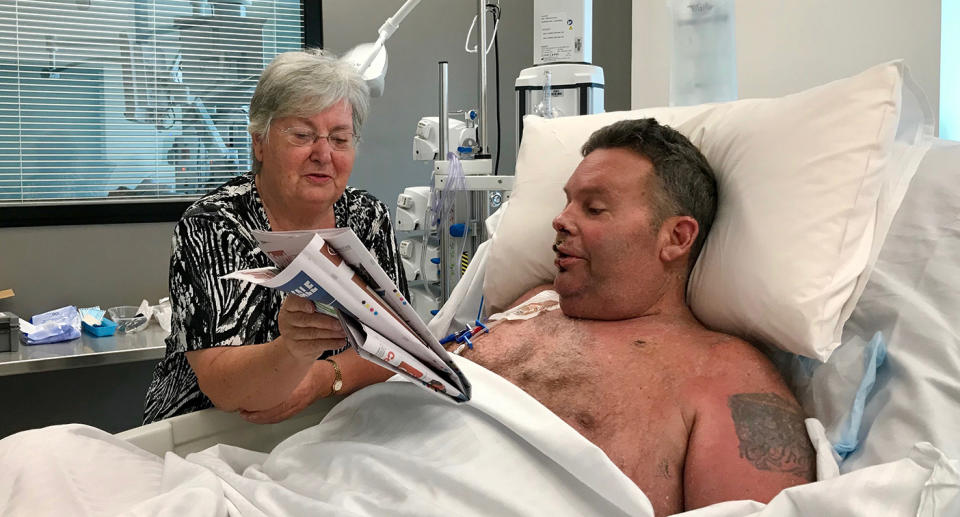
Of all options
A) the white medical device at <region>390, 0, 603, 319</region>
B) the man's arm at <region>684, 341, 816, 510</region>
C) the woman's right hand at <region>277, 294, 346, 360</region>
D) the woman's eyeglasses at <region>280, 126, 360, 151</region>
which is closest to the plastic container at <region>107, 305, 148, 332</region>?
the white medical device at <region>390, 0, 603, 319</region>

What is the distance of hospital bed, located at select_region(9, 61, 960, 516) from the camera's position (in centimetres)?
100

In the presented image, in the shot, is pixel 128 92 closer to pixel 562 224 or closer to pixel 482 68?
pixel 482 68

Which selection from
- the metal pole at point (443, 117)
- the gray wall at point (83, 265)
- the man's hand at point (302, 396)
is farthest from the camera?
the gray wall at point (83, 265)

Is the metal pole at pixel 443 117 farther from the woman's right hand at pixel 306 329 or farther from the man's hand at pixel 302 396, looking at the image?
the woman's right hand at pixel 306 329

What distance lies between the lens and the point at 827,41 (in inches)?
84.7

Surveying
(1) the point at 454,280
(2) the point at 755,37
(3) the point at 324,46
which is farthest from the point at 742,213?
(3) the point at 324,46

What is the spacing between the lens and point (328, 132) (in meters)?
1.67

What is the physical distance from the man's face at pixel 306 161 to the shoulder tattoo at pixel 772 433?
89 cm

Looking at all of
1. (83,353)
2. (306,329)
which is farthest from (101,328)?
(306,329)

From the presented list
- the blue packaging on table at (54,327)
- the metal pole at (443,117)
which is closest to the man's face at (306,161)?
the metal pole at (443,117)

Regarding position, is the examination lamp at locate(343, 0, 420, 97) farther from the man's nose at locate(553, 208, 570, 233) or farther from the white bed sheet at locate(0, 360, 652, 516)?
the white bed sheet at locate(0, 360, 652, 516)

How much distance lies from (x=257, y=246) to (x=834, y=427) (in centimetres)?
108

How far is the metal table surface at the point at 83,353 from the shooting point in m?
2.56

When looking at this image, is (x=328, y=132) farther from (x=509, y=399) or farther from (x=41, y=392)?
(x=41, y=392)
